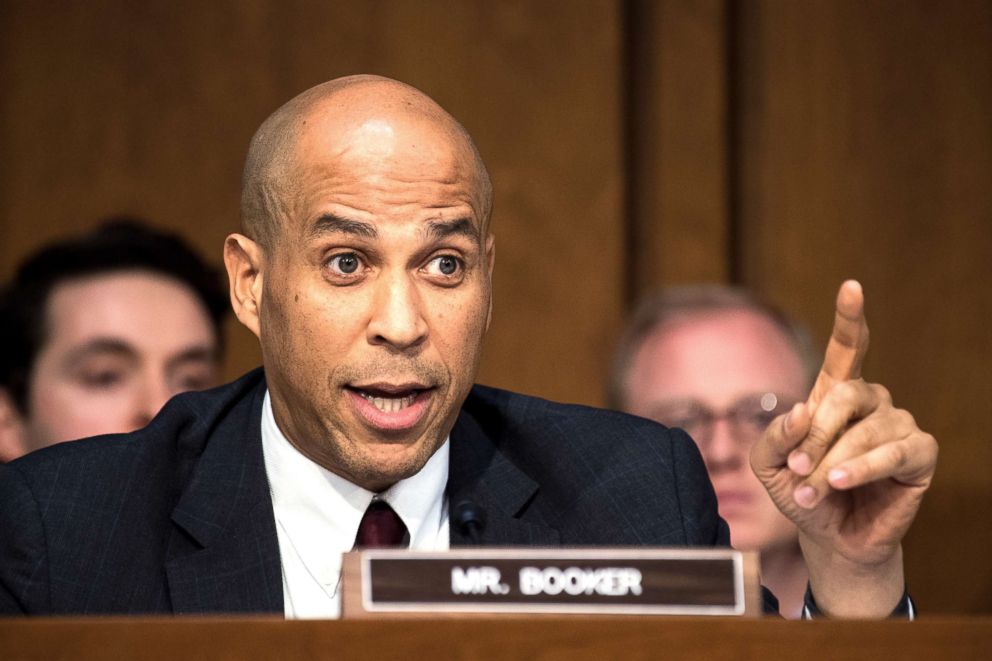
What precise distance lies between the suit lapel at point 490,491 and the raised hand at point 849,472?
26 centimetres

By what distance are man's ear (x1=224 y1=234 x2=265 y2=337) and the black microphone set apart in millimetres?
257

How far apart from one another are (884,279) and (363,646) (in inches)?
76.4

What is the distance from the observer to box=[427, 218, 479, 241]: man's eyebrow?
1330 mm

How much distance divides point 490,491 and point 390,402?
21 cm

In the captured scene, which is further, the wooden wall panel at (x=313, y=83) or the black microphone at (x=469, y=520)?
the wooden wall panel at (x=313, y=83)

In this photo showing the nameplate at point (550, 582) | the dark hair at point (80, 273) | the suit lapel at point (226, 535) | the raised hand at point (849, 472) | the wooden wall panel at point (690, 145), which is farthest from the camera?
the wooden wall panel at point (690, 145)

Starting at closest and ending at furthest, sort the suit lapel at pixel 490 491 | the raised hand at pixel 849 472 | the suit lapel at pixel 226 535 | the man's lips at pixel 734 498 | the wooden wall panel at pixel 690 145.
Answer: the raised hand at pixel 849 472 → the suit lapel at pixel 226 535 → the suit lapel at pixel 490 491 → the man's lips at pixel 734 498 → the wooden wall panel at pixel 690 145

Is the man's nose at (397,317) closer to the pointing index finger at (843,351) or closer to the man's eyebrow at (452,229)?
the man's eyebrow at (452,229)

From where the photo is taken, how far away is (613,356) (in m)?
2.43

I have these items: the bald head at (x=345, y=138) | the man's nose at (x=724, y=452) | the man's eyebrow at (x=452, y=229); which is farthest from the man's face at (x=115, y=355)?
the man's eyebrow at (x=452, y=229)

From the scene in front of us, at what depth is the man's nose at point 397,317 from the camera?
4.25 ft

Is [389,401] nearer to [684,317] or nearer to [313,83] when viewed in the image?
[684,317]

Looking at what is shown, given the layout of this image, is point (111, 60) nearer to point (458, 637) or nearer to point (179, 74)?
point (179, 74)

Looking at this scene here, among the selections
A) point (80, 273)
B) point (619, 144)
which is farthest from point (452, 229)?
point (619, 144)
